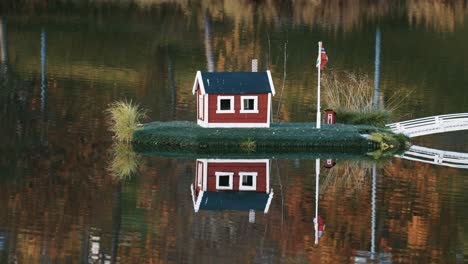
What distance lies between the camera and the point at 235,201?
32.8 m

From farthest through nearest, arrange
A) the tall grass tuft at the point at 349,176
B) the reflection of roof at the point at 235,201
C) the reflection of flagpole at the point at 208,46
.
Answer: the reflection of flagpole at the point at 208,46, the tall grass tuft at the point at 349,176, the reflection of roof at the point at 235,201

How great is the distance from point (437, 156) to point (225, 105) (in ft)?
17.9

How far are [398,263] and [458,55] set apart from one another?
40527mm

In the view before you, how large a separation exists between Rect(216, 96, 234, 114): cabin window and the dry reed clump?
2452mm

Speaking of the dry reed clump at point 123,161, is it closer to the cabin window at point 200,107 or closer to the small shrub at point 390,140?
the cabin window at point 200,107

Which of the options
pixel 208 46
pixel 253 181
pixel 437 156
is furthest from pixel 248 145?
pixel 208 46

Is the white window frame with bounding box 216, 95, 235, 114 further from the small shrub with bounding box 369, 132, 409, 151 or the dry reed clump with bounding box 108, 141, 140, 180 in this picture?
the small shrub with bounding box 369, 132, 409, 151

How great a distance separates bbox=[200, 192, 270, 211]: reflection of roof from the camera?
3206 cm

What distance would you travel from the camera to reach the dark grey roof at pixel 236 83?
40.3 m

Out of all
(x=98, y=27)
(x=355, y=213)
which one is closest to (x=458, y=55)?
(x=98, y=27)

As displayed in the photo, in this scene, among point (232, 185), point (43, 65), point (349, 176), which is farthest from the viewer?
point (43, 65)

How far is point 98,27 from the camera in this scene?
228 feet

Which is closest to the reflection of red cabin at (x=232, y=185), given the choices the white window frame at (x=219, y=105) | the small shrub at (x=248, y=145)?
the small shrub at (x=248, y=145)

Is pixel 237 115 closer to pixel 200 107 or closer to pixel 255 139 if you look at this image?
pixel 200 107
